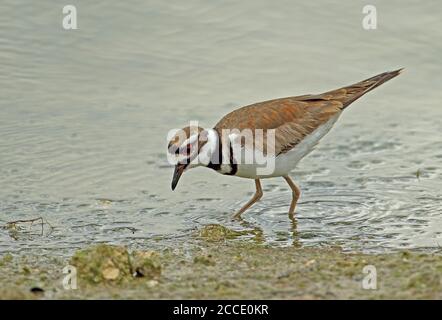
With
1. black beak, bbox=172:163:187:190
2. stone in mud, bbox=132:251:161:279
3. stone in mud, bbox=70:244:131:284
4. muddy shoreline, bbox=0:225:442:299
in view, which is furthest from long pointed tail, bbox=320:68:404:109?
stone in mud, bbox=70:244:131:284

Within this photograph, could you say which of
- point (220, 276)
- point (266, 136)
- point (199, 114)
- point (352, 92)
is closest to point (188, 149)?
point (266, 136)

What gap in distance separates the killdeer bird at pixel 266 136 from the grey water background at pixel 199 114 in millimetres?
517

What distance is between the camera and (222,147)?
897 cm

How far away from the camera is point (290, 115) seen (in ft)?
31.2

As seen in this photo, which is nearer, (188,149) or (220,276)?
(220,276)

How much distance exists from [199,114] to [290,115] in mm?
2512

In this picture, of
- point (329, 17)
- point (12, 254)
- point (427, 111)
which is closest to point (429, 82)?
point (427, 111)

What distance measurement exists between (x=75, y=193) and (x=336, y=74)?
454 centimetres

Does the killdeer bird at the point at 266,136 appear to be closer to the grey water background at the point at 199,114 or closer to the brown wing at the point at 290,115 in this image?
the brown wing at the point at 290,115

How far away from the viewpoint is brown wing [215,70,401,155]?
30.2 ft

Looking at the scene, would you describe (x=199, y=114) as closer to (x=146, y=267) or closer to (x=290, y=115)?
(x=290, y=115)

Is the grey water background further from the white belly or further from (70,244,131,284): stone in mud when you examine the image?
(70,244,131,284): stone in mud

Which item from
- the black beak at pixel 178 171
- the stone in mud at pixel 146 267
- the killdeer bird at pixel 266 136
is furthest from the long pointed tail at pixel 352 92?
the stone in mud at pixel 146 267

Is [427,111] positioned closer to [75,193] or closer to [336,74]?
[336,74]
